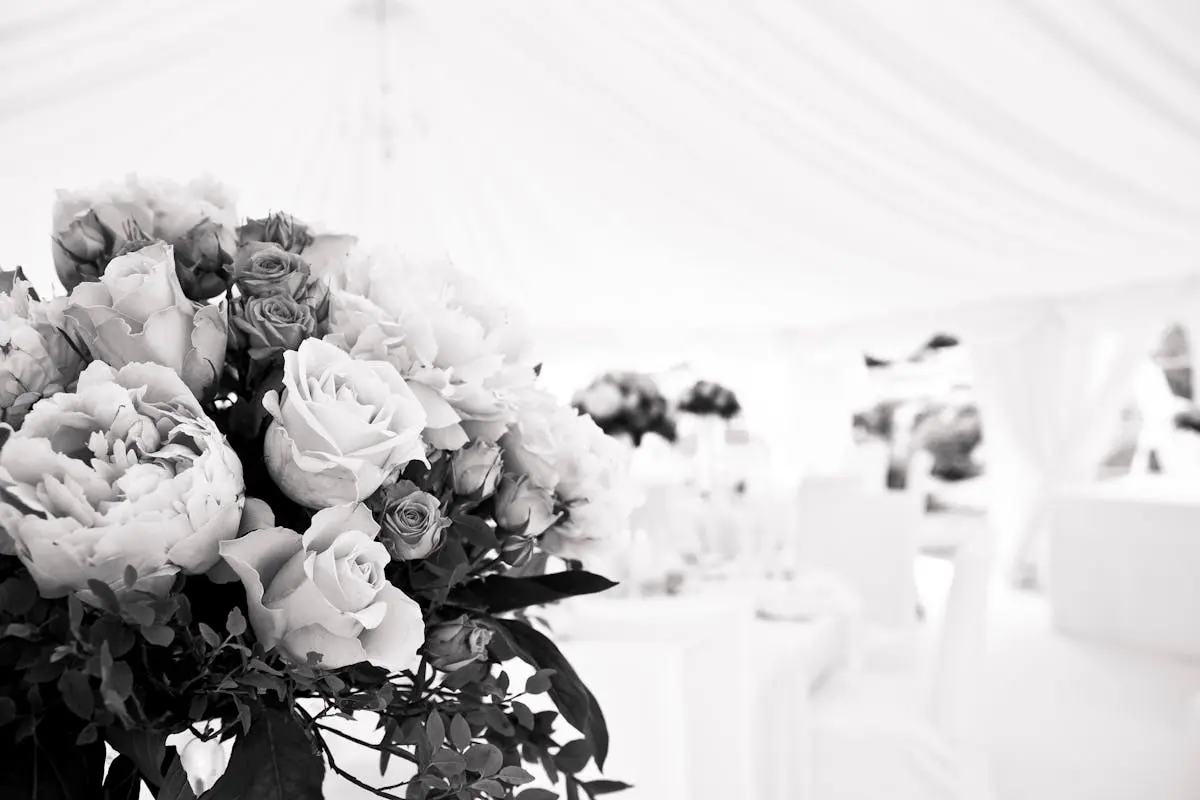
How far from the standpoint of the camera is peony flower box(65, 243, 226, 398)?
0.49m

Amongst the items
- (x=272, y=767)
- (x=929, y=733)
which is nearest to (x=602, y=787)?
(x=272, y=767)

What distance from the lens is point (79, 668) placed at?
1.38 feet

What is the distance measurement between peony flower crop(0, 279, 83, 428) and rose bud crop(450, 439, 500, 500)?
246mm

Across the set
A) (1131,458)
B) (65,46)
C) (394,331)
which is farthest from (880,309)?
(394,331)

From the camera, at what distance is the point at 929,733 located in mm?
2463

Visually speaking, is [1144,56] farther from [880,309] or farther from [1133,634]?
[880,309]

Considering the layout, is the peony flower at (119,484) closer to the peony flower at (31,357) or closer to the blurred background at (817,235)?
the peony flower at (31,357)

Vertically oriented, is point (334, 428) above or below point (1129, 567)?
Answer: above

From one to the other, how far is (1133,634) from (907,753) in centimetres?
303

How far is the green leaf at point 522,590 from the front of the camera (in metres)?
0.58


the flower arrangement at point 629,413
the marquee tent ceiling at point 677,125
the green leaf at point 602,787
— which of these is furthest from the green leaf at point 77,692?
the flower arrangement at point 629,413

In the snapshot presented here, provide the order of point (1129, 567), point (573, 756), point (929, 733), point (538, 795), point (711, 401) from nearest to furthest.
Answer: point (538, 795)
point (573, 756)
point (929, 733)
point (1129, 567)
point (711, 401)

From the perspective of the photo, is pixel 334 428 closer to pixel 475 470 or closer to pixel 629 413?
pixel 475 470

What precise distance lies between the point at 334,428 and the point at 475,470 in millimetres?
123
